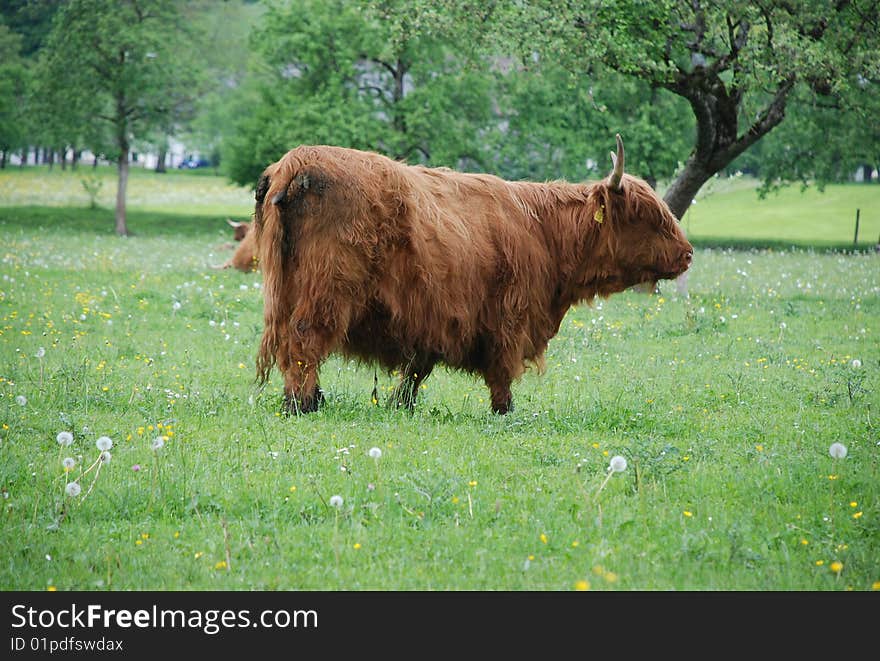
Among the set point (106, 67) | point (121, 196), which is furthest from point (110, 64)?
point (121, 196)

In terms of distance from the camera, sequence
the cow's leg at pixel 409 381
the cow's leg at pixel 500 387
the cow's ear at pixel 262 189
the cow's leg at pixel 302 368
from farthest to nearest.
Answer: the cow's leg at pixel 500 387, the cow's leg at pixel 409 381, the cow's ear at pixel 262 189, the cow's leg at pixel 302 368

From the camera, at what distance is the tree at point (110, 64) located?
33812 millimetres

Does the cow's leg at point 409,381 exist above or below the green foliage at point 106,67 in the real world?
below

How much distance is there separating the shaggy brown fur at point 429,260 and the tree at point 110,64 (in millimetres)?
28178

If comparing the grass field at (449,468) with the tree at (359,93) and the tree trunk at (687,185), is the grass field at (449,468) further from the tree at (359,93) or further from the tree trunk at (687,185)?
the tree at (359,93)

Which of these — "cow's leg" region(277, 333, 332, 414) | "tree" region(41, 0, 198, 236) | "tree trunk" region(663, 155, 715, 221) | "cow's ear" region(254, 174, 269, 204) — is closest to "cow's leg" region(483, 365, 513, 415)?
"cow's leg" region(277, 333, 332, 414)

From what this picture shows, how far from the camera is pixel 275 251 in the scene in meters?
7.54

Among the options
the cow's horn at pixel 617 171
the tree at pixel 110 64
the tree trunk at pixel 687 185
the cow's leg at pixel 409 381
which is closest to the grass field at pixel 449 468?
the cow's leg at pixel 409 381

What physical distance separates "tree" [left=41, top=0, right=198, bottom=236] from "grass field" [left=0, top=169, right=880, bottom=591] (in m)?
23.4

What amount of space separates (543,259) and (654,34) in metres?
8.18

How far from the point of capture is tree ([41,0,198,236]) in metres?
33.8

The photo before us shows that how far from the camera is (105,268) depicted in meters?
19.7

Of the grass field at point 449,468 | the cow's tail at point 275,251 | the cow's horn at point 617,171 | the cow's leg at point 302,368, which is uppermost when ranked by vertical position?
the cow's horn at point 617,171

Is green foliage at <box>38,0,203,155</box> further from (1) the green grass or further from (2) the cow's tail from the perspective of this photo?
(2) the cow's tail
